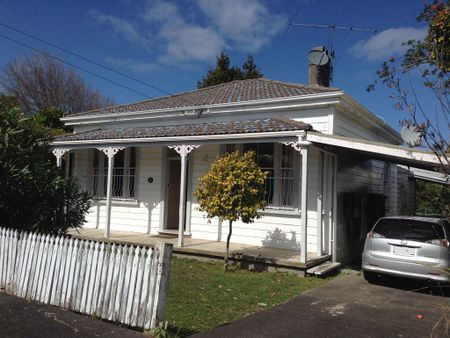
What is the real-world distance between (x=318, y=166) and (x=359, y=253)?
3840mm

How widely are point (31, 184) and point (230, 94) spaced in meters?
8.12

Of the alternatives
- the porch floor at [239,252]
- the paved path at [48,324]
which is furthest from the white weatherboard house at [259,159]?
the paved path at [48,324]

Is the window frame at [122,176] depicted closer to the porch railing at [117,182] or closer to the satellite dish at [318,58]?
the porch railing at [117,182]

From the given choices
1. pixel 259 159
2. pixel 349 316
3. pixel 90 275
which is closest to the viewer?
pixel 90 275

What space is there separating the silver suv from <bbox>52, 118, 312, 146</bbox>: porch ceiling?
278cm

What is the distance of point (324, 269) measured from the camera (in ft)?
30.0

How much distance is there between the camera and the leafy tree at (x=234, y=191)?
8805mm

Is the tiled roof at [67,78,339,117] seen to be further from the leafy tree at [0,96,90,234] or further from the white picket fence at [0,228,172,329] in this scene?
the white picket fence at [0,228,172,329]

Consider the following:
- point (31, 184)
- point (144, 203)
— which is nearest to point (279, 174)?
point (144, 203)

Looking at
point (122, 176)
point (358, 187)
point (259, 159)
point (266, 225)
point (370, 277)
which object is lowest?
point (370, 277)

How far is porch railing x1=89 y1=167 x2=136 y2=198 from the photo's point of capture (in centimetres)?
1387

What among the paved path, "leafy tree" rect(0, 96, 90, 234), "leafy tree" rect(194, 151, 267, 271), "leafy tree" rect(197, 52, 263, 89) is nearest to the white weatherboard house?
"leafy tree" rect(194, 151, 267, 271)

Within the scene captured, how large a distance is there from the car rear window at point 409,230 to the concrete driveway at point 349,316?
111cm

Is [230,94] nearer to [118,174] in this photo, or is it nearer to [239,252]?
[118,174]
